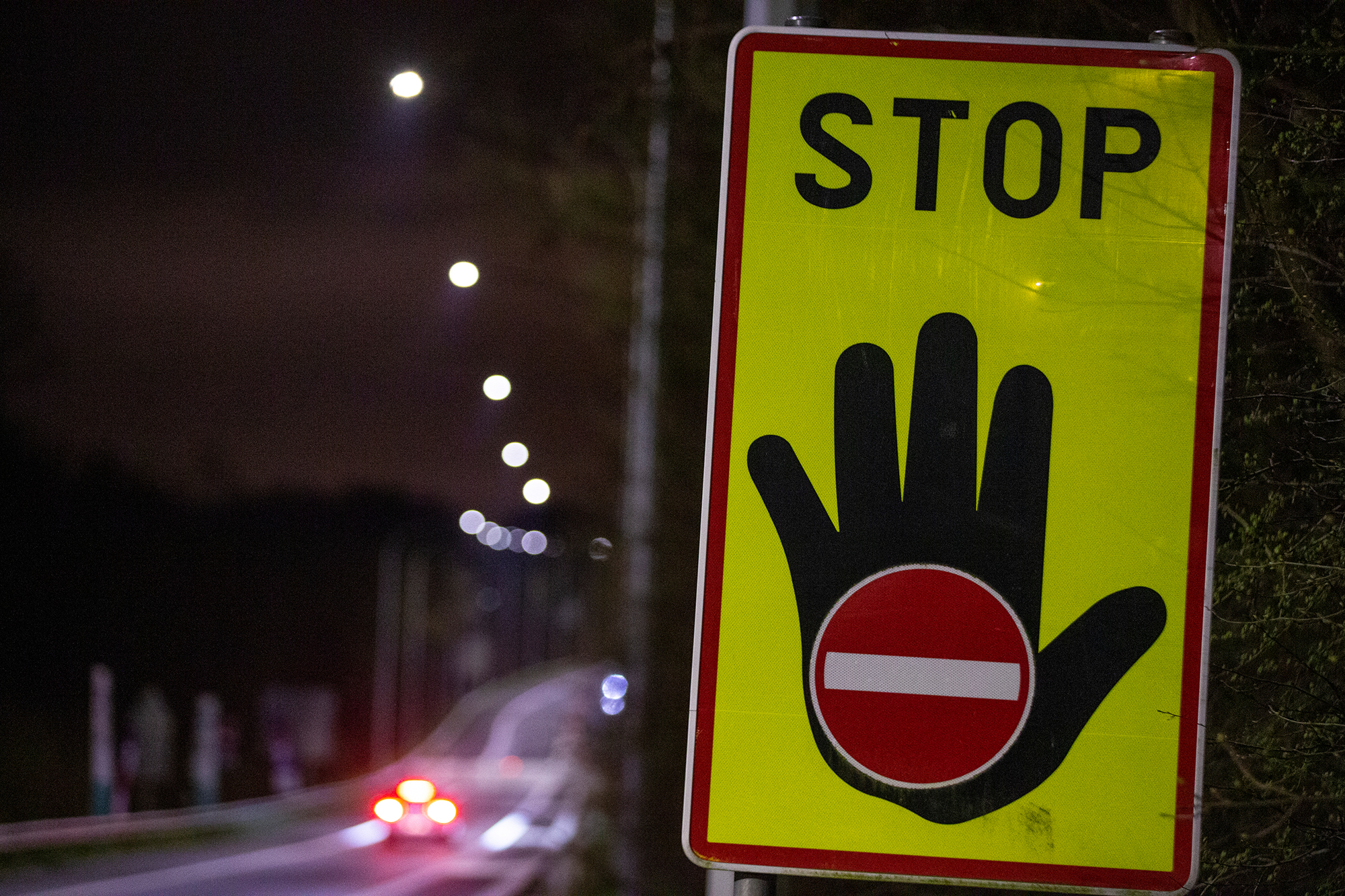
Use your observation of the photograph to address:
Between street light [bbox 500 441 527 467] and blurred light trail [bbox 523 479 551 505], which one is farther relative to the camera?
blurred light trail [bbox 523 479 551 505]

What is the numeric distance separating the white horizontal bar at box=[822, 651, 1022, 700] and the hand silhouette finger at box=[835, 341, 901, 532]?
211 mm

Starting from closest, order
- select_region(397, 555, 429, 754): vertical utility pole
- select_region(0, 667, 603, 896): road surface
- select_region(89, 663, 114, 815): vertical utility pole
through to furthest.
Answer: select_region(0, 667, 603, 896): road surface → select_region(89, 663, 114, 815): vertical utility pole → select_region(397, 555, 429, 754): vertical utility pole

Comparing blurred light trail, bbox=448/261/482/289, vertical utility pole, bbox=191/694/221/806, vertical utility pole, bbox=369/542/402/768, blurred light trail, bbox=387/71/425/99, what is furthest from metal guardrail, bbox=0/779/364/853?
blurred light trail, bbox=387/71/425/99

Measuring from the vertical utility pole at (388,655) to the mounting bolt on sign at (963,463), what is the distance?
42.2 meters

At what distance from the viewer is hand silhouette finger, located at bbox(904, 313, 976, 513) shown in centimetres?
217

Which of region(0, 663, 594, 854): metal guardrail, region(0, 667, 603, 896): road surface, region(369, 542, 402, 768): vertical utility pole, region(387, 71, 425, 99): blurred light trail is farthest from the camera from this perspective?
region(369, 542, 402, 768): vertical utility pole

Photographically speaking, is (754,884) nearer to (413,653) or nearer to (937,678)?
Result: (937,678)

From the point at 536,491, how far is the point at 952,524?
27269mm

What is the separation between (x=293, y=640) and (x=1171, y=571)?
8470cm

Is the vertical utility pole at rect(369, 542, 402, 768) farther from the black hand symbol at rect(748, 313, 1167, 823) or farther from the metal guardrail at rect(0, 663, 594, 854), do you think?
the black hand symbol at rect(748, 313, 1167, 823)

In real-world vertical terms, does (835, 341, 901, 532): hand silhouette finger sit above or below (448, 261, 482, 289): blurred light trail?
below

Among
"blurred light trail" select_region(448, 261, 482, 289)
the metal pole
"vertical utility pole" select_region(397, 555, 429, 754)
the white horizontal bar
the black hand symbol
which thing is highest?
"blurred light trail" select_region(448, 261, 482, 289)

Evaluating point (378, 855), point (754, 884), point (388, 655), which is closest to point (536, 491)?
point (378, 855)

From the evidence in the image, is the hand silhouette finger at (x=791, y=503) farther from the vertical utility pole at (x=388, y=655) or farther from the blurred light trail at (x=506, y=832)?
the vertical utility pole at (x=388, y=655)
